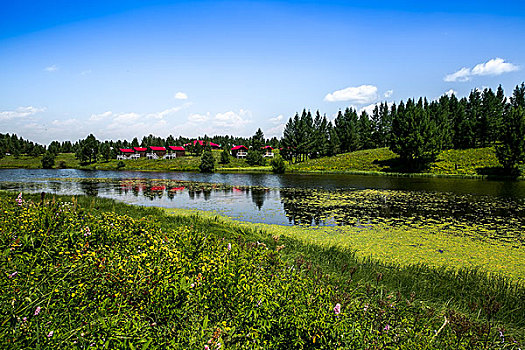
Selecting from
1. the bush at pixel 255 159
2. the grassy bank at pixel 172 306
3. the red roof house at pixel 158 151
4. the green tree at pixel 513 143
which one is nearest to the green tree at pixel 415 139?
the green tree at pixel 513 143

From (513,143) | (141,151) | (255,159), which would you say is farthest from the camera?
(141,151)

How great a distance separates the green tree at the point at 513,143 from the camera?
49.3 metres

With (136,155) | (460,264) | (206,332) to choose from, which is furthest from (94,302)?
(136,155)

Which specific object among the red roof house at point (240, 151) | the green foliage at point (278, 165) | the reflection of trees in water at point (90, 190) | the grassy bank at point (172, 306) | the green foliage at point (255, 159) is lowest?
the reflection of trees in water at point (90, 190)

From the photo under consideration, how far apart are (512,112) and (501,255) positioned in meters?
58.4

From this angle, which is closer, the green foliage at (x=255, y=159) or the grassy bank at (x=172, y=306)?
the grassy bank at (x=172, y=306)

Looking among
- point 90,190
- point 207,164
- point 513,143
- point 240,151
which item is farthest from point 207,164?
point 513,143

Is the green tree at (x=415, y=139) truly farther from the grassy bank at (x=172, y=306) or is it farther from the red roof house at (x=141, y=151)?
the red roof house at (x=141, y=151)

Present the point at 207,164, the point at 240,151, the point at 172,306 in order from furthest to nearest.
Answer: the point at 240,151 → the point at 207,164 → the point at 172,306

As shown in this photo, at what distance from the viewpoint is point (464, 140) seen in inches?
3179

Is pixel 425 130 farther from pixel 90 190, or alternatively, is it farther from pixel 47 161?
pixel 47 161

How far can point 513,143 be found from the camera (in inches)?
1972

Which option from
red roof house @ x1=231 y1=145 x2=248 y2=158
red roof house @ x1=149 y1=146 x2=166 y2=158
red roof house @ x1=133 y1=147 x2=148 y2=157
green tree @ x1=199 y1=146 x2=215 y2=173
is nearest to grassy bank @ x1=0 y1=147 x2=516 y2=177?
green tree @ x1=199 y1=146 x2=215 y2=173

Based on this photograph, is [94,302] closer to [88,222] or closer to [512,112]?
[88,222]
